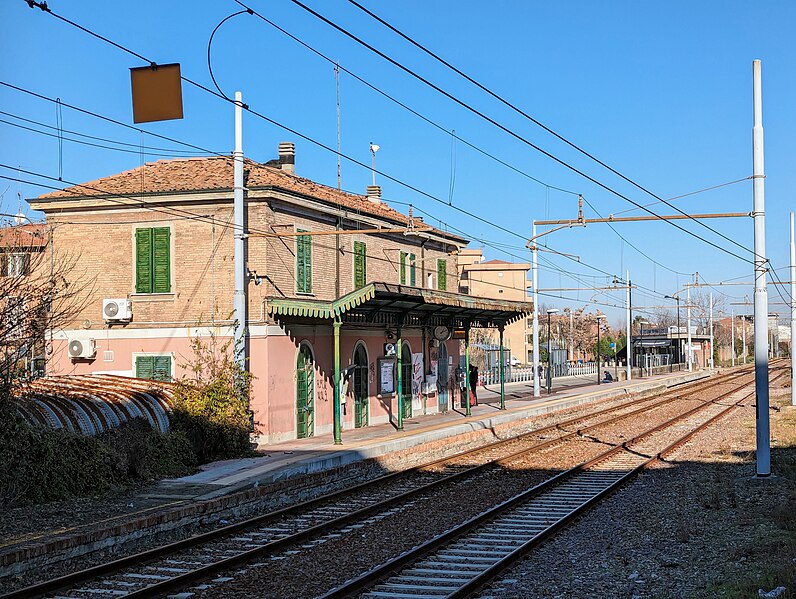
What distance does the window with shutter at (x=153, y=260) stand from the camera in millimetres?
23391

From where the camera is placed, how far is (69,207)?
2400 cm

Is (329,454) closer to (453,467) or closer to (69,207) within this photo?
(453,467)

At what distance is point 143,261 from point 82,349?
107 inches

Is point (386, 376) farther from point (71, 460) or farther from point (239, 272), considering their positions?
point (71, 460)

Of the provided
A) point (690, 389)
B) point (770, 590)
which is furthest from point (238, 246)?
point (690, 389)

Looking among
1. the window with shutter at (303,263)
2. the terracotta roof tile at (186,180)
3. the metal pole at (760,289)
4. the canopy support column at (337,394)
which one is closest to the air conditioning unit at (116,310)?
the terracotta roof tile at (186,180)

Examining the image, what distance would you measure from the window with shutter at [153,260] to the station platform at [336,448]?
199 inches

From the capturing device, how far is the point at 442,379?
114 feet

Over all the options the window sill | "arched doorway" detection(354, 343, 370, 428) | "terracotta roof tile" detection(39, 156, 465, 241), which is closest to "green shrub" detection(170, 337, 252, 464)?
the window sill

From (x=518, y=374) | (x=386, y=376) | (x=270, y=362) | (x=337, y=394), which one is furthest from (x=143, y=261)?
(x=518, y=374)

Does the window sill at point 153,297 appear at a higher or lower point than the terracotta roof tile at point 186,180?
lower

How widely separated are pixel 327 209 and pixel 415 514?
12316mm

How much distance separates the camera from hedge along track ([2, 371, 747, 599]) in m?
9.96

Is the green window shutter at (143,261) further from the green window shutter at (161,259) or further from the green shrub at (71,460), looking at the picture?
the green shrub at (71,460)
